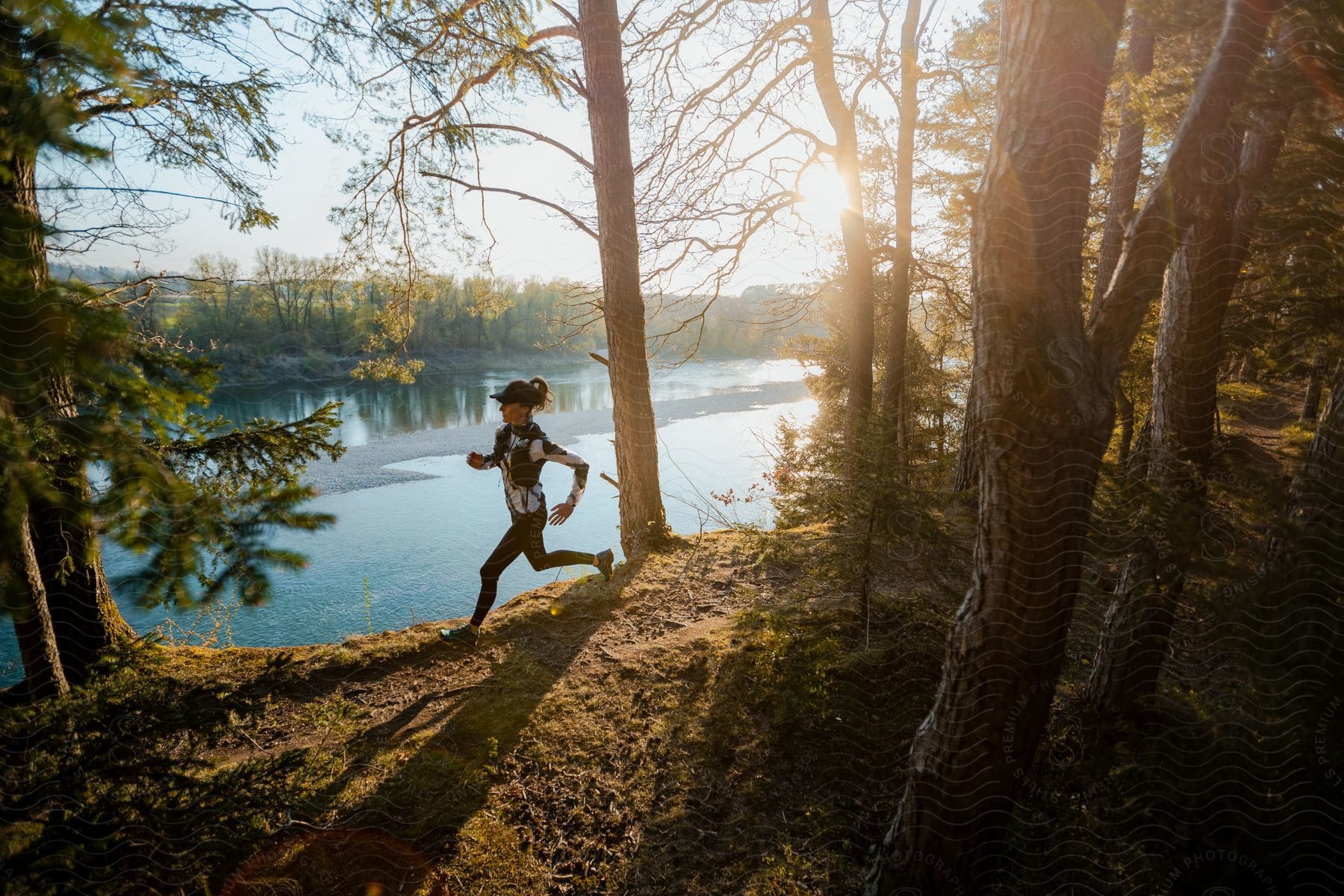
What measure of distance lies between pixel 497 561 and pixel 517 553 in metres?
0.17

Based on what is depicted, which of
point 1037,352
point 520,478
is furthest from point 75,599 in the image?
point 1037,352

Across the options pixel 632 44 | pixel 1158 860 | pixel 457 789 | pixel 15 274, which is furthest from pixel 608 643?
pixel 632 44

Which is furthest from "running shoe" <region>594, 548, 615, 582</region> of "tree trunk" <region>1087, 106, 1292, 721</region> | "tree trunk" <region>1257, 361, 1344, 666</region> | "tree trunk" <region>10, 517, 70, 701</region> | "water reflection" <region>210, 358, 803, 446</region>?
"water reflection" <region>210, 358, 803, 446</region>

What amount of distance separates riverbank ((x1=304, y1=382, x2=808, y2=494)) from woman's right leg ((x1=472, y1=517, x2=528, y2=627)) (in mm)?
9961

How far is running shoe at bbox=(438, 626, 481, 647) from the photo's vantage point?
163 inches

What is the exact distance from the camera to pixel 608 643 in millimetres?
4297

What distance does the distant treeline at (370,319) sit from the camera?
251 inches

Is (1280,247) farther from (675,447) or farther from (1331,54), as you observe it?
(675,447)

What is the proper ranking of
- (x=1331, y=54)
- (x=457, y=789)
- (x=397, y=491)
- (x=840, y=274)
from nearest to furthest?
(x=1331, y=54) < (x=457, y=789) < (x=840, y=274) < (x=397, y=491)

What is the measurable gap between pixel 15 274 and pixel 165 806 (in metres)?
1.81

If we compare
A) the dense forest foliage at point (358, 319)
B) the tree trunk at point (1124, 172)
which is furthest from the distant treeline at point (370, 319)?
the tree trunk at point (1124, 172)

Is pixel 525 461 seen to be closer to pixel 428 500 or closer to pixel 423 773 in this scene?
pixel 423 773

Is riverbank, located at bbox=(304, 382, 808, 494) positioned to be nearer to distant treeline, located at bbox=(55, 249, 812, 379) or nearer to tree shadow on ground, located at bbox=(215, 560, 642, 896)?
distant treeline, located at bbox=(55, 249, 812, 379)

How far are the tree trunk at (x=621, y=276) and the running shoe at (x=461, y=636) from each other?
2.18 m
